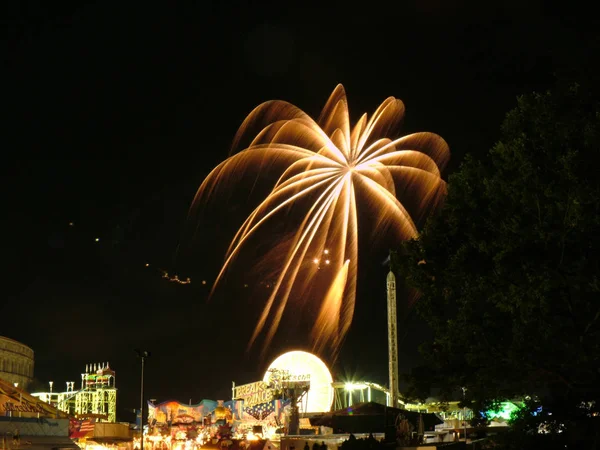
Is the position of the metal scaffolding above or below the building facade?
below

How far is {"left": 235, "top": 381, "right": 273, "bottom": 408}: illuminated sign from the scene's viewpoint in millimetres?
48353

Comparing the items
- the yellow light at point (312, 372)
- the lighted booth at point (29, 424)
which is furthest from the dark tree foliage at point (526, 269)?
the yellow light at point (312, 372)

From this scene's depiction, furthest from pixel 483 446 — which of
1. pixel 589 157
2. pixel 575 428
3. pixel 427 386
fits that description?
pixel 589 157

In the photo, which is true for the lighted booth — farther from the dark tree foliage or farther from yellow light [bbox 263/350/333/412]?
yellow light [bbox 263/350/333/412]

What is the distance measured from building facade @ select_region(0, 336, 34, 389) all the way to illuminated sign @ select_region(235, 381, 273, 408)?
40017 mm

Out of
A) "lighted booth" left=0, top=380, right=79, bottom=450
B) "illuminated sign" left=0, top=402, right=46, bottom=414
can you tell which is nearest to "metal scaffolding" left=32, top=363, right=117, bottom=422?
"lighted booth" left=0, top=380, right=79, bottom=450

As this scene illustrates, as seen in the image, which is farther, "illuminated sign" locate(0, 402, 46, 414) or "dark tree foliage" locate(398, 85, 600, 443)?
"illuminated sign" locate(0, 402, 46, 414)

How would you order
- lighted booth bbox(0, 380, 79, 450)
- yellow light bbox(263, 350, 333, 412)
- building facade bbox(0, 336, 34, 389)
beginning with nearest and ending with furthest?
Result: lighted booth bbox(0, 380, 79, 450) → yellow light bbox(263, 350, 333, 412) → building facade bbox(0, 336, 34, 389)

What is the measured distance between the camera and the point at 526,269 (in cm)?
1928

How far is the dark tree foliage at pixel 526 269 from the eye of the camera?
18.5 m

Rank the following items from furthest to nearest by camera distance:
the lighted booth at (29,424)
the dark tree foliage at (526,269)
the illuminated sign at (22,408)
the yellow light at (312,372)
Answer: the yellow light at (312,372) < the illuminated sign at (22,408) < the lighted booth at (29,424) < the dark tree foliage at (526,269)

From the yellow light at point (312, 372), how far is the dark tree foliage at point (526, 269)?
32.9 metres

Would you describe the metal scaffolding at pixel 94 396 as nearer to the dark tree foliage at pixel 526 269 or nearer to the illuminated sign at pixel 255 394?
the illuminated sign at pixel 255 394

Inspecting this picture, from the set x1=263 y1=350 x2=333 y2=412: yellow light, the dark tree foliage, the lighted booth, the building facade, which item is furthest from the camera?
the building facade
